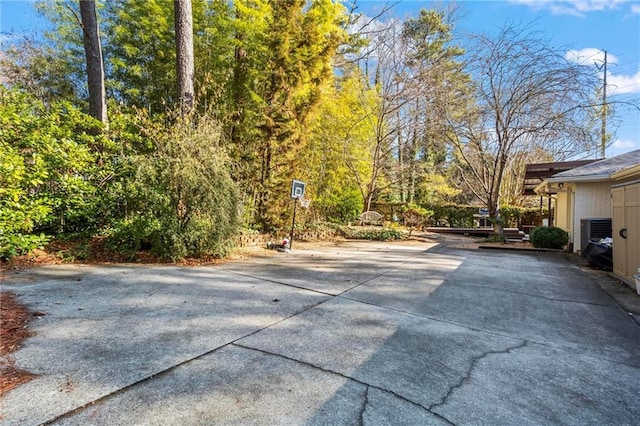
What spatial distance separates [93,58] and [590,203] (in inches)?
445

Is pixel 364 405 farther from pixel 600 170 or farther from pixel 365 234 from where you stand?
pixel 365 234

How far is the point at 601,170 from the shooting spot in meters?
7.46

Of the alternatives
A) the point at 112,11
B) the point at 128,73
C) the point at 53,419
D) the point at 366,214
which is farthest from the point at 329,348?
the point at 112,11

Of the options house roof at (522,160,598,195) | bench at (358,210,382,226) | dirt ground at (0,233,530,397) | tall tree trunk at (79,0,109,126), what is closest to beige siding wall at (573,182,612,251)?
house roof at (522,160,598,195)

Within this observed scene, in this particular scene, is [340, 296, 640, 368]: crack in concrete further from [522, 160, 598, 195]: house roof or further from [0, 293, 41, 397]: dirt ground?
[522, 160, 598, 195]: house roof

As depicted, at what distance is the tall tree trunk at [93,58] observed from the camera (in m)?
6.49

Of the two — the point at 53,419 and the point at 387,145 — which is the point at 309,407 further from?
the point at 387,145

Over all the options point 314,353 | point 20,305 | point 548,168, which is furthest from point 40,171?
point 548,168

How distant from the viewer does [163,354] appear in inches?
78.5

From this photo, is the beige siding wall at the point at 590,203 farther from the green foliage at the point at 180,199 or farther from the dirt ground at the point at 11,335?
the dirt ground at the point at 11,335

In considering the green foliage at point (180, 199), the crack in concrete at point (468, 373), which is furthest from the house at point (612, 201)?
the green foliage at point (180, 199)

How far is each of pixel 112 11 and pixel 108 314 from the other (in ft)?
32.3

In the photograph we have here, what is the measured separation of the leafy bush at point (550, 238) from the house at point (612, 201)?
0.17 metres

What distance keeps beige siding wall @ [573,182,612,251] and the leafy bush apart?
1.21 ft
